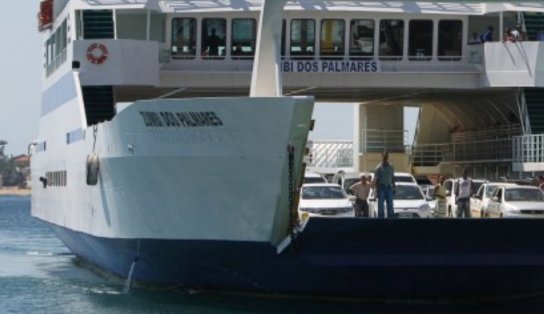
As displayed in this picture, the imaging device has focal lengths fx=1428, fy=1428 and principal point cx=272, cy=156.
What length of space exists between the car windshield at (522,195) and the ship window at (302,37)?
215 inches

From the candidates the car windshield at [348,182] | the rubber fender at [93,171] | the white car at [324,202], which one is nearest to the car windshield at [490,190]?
the white car at [324,202]

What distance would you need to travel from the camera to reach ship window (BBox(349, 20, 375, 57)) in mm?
31547

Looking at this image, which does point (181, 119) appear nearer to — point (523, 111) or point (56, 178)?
point (523, 111)

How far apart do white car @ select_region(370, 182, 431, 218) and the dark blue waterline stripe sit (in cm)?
701

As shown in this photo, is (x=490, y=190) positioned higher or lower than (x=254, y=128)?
lower

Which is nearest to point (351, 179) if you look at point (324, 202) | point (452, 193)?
point (452, 193)

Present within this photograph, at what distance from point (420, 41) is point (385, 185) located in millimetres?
6688

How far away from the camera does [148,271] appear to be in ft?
Result: 88.1

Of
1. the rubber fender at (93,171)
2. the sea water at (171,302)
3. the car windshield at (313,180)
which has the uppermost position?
the rubber fender at (93,171)

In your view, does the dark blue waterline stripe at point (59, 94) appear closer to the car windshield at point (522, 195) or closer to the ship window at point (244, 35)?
the ship window at point (244, 35)

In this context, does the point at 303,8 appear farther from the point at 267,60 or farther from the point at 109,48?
the point at 267,60

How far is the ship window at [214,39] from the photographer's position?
31141 millimetres

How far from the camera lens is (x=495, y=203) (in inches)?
1178

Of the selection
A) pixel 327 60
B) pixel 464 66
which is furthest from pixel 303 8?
pixel 464 66
